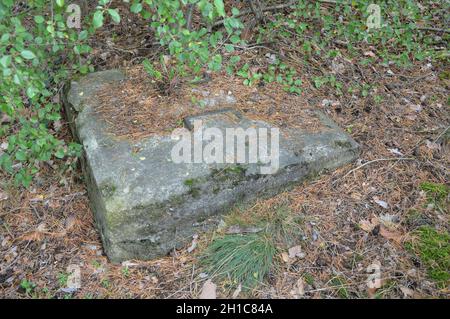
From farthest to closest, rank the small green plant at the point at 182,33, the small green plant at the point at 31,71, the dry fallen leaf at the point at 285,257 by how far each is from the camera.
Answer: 1. the dry fallen leaf at the point at 285,257
2. the small green plant at the point at 182,33
3. the small green plant at the point at 31,71

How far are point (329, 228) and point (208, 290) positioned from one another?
3.29 ft

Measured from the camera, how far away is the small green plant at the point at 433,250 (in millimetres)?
2525

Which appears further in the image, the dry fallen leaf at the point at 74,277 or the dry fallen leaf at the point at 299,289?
the dry fallen leaf at the point at 74,277

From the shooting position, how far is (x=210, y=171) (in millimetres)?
2822

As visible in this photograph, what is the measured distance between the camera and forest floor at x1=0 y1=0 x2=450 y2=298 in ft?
8.41

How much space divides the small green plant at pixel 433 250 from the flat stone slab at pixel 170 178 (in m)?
0.84

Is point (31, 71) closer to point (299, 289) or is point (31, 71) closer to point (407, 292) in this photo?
point (299, 289)

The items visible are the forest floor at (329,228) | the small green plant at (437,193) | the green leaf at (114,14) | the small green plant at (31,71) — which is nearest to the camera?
the green leaf at (114,14)

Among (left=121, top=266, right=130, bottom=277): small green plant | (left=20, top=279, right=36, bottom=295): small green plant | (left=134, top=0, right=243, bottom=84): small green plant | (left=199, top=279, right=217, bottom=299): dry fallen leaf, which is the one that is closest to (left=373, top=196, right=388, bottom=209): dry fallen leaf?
(left=199, top=279, right=217, bottom=299): dry fallen leaf

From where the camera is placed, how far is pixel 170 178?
2.76m

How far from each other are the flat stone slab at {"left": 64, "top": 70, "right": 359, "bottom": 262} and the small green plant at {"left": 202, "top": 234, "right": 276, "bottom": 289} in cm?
21

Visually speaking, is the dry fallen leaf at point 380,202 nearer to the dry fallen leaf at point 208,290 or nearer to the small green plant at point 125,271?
the dry fallen leaf at point 208,290

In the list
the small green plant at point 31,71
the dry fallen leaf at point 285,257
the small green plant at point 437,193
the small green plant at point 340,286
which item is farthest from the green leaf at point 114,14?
the small green plant at point 437,193

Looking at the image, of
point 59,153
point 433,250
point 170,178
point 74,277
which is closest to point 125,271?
point 74,277
